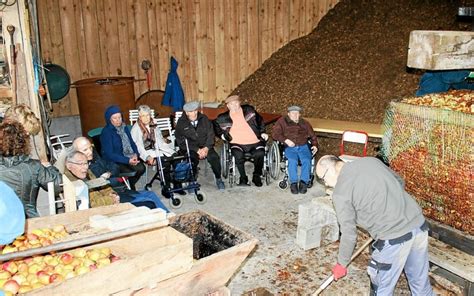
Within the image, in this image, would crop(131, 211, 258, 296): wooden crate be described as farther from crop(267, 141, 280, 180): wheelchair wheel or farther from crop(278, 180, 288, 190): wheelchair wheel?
crop(267, 141, 280, 180): wheelchair wheel

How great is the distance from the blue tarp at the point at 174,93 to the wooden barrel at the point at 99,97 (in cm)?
87

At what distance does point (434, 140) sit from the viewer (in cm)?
354

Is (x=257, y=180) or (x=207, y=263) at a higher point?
(x=207, y=263)

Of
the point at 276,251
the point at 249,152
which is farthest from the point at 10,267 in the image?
the point at 249,152

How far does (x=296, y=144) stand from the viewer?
6.31 metres

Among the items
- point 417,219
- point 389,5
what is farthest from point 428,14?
point 417,219

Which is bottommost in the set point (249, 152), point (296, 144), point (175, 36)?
point (249, 152)

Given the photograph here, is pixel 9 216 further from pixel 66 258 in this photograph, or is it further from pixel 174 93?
pixel 174 93

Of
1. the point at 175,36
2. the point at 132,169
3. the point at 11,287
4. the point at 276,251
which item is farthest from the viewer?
the point at 175,36

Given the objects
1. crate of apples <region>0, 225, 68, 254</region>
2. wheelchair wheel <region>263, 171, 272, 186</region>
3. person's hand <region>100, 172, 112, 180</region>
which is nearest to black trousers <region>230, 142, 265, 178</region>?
wheelchair wheel <region>263, 171, 272, 186</region>

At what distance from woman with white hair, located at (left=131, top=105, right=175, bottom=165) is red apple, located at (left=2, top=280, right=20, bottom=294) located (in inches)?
144

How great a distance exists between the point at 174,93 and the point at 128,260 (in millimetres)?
6281

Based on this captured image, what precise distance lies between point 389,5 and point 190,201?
24.6ft

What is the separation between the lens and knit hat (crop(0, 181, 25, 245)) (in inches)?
69.1
